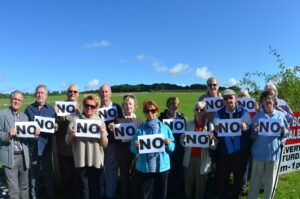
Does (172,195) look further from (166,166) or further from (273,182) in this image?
(273,182)

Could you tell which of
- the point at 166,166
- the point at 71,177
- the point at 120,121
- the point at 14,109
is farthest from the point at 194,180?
the point at 14,109

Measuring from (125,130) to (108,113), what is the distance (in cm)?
80

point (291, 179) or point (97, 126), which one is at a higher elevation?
point (97, 126)

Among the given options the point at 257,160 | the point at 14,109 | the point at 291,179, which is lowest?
the point at 291,179

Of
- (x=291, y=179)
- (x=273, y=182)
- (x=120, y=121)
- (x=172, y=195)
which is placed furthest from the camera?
(x=291, y=179)

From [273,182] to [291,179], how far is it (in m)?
3.29

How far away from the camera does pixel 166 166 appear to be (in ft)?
16.1

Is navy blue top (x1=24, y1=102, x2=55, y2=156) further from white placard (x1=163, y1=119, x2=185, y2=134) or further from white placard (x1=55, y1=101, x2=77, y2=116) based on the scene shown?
white placard (x1=163, y1=119, x2=185, y2=134)

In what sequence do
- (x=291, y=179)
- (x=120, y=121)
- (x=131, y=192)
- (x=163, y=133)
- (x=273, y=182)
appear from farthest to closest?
(x=291, y=179) → (x=131, y=192) → (x=120, y=121) → (x=273, y=182) → (x=163, y=133)

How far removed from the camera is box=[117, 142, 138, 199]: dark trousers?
18.6 ft

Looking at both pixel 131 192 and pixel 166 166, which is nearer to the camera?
pixel 166 166

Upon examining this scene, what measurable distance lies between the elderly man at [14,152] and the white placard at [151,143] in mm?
2774

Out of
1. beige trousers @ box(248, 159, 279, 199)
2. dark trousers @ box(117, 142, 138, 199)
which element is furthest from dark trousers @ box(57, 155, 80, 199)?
beige trousers @ box(248, 159, 279, 199)

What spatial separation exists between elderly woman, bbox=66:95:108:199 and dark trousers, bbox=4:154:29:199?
1.41 m
